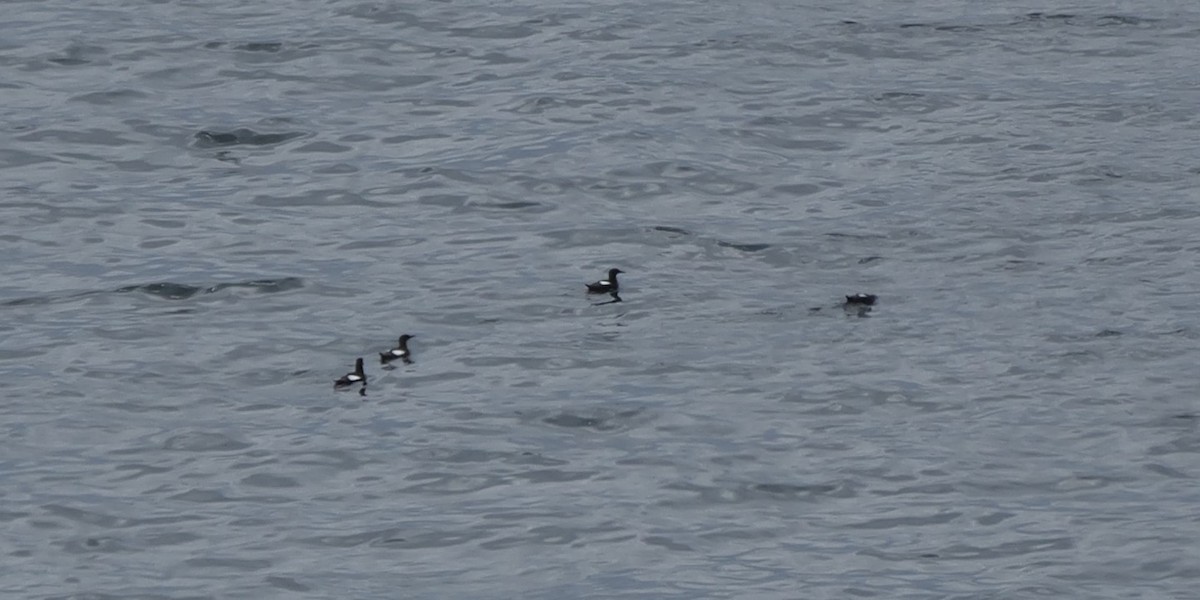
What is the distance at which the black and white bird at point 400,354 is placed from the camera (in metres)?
24.4

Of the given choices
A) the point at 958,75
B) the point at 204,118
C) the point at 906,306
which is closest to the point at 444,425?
the point at 906,306

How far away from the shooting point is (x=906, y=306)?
25953 millimetres

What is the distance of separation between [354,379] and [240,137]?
9.90 m

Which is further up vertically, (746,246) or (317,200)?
(317,200)

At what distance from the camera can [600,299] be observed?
86.7 feet

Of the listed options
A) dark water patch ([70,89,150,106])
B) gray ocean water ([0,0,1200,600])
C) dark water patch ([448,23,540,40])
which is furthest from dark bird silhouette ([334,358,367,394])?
dark water patch ([448,23,540,40])

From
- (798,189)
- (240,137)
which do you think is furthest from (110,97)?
(798,189)

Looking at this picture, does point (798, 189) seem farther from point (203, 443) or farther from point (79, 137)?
point (203, 443)

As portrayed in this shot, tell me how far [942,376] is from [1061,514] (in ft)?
11.5

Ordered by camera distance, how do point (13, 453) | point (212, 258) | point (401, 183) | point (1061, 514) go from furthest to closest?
point (401, 183)
point (212, 258)
point (13, 453)
point (1061, 514)

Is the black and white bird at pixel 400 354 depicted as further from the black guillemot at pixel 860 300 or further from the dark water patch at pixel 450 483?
the black guillemot at pixel 860 300

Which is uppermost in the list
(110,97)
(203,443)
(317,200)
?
(110,97)

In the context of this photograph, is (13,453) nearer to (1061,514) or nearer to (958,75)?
(1061,514)

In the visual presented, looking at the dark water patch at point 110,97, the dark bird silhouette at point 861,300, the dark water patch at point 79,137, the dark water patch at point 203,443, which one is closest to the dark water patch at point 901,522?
the dark bird silhouette at point 861,300
